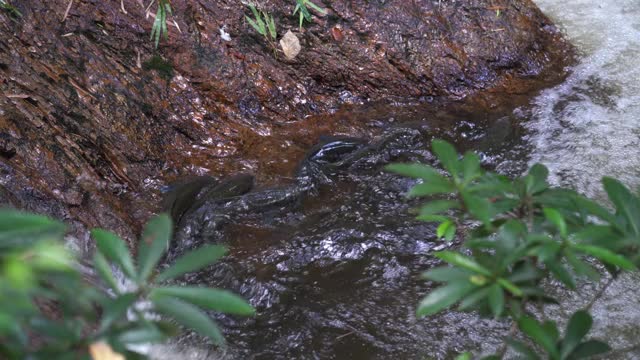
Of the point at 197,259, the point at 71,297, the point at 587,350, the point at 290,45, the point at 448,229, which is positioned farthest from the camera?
the point at 290,45

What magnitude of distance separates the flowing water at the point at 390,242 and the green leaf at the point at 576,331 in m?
0.82

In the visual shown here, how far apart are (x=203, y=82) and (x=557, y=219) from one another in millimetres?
2194

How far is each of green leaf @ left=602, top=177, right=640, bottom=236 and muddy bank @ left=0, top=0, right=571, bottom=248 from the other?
1715 millimetres

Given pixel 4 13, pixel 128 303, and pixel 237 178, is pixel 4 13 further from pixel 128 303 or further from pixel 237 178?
pixel 128 303

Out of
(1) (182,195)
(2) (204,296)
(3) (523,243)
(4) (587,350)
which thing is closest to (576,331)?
(4) (587,350)

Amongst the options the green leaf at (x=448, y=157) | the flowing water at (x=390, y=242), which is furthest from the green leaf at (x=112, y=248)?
the flowing water at (x=390, y=242)

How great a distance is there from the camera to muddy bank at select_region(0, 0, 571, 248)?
242 cm

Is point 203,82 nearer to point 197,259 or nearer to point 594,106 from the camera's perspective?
point 594,106

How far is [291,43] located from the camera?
10.3 feet

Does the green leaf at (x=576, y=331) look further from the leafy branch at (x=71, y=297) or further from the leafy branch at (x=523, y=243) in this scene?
the leafy branch at (x=71, y=297)

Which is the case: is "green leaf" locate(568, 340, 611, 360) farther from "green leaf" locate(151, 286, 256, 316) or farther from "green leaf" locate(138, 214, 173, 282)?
"green leaf" locate(138, 214, 173, 282)

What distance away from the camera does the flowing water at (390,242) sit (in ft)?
6.45

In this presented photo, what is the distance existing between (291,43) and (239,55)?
11.3 inches

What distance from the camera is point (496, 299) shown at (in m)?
0.97
